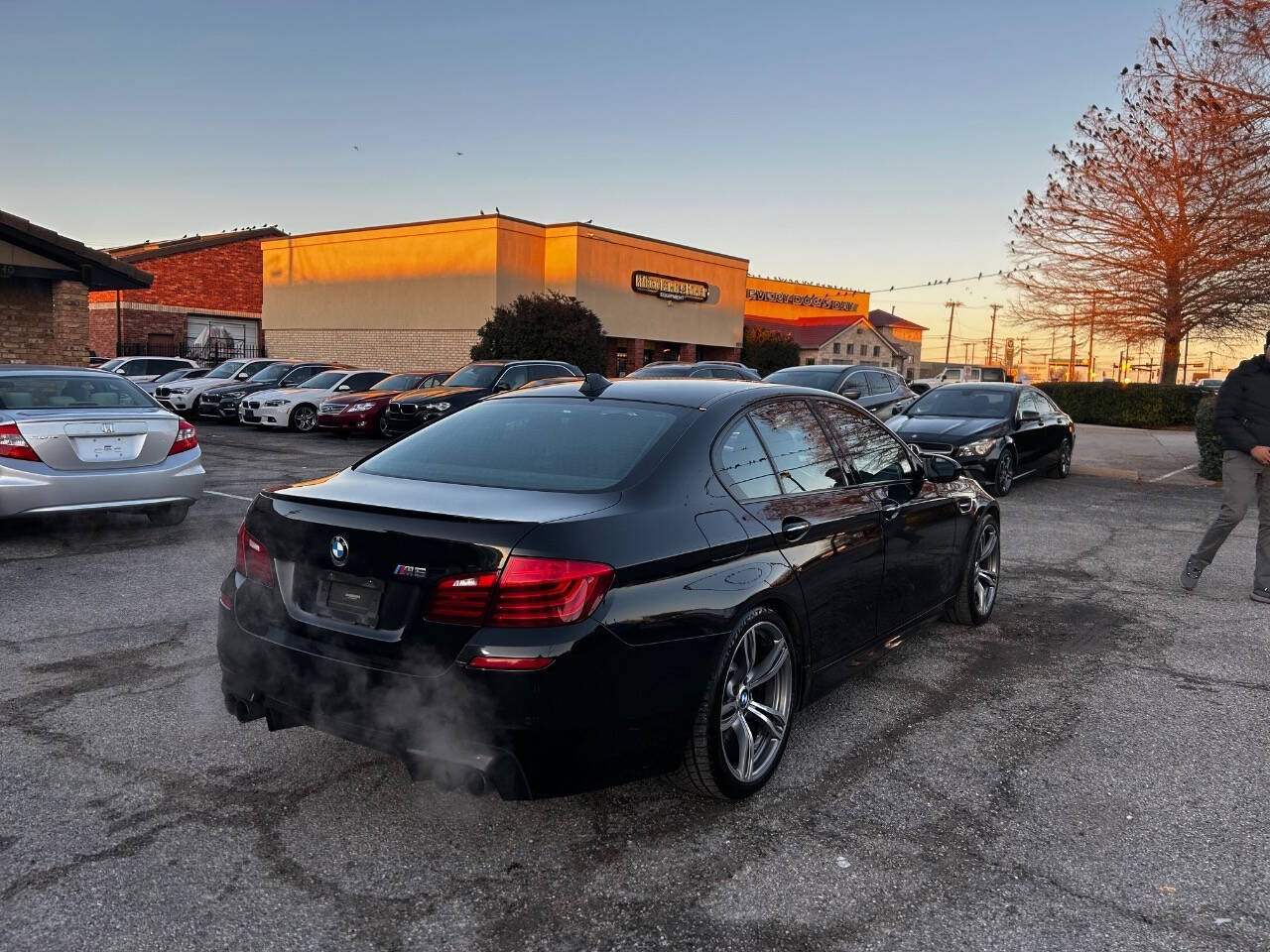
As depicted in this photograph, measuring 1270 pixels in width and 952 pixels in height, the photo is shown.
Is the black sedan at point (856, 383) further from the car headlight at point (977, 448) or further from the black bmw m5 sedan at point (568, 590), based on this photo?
the black bmw m5 sedan at point (568, 590)

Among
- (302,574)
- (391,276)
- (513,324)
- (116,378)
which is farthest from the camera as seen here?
(391,276)

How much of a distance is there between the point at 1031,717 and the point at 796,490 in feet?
5.30

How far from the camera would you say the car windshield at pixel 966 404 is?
12.8 metres

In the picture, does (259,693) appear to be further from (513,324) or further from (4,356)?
(513,324)

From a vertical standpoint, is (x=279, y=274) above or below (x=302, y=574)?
above

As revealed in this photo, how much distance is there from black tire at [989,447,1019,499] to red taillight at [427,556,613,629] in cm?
1016

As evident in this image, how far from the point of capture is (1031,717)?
4.49 meters

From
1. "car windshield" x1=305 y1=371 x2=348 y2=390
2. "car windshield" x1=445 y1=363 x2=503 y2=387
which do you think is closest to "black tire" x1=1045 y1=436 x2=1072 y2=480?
"car windshield" x1=445 y1=363 x2=503 y2=387

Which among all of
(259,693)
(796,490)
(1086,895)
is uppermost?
(796,490)

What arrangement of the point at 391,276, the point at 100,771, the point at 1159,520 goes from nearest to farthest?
the point at 100,771 < the point at 1159,520 < the point at 391,276

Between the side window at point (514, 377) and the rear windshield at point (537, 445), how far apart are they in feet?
45.9

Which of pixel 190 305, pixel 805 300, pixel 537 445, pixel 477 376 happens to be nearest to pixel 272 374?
pixel 477 376

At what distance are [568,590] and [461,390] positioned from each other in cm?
1529

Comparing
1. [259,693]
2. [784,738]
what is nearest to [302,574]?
[259,693]
